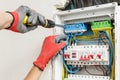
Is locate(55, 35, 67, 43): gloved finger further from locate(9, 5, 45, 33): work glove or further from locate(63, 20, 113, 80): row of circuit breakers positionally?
locate(9, 5, 45, 33): work glove

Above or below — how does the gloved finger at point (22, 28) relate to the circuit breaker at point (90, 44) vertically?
above

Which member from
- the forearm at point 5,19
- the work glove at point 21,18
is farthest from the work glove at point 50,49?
the forearm at point 5,19

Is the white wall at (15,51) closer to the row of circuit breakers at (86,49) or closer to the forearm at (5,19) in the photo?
the row of circuit breakers at (86,49)

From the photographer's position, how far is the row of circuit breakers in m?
1.25

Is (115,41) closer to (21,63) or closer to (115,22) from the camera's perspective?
(115,22)

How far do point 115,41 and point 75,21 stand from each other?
349 millimetres

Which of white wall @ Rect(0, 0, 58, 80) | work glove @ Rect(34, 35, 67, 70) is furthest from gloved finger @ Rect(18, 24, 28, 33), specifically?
white wall @ Rect(0, 0, 58, 80)

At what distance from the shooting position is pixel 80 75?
1.37 m

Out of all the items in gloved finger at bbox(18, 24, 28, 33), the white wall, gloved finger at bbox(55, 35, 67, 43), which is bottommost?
the white wall

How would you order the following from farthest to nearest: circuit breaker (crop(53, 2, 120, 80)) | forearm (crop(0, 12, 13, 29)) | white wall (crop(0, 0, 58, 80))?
white wall (crop(0, 0, 58, 80)), circuit breaker (crop(53, 2, 120, 80)), forearm (crop(0, 12, 13, 29))

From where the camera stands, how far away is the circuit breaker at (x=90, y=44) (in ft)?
4.02

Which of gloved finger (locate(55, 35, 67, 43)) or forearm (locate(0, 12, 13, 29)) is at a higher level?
forearm (locate(0, 12, 13, 29))

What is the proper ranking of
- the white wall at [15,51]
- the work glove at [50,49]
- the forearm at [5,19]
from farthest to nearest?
1. the white wall at [15,51]
2. the work glove at [50,49]
3. the forearm at [5,19]

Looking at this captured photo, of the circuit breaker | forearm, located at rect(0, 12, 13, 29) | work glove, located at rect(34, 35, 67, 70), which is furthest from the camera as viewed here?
work glove, located at rect(34, 35, 67, 70)
